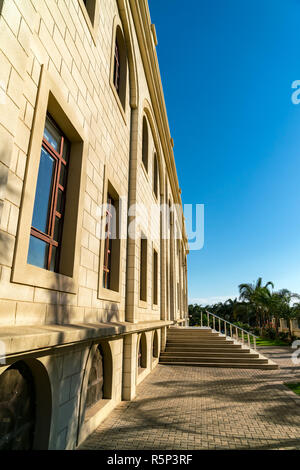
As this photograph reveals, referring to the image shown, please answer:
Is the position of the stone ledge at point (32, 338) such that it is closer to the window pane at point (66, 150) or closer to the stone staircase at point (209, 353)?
the window pane at point (66, 150)

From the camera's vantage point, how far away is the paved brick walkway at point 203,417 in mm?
4695

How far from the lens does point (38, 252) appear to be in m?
3.79

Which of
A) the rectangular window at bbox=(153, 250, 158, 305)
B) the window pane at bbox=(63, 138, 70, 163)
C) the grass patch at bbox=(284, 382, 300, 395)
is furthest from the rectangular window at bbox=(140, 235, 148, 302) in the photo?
the window pane at bbox=(63, 138, 70, 163)

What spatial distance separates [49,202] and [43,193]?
187 mm

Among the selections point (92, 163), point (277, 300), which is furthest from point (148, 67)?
point (277, 300)

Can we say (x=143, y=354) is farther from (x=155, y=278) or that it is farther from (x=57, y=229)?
(x=57, y=229)

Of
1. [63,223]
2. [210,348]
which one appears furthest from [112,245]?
[210,348]

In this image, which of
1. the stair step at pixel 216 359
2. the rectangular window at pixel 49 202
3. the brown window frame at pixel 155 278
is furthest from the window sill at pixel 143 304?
the rectangular window at pixel 49 202

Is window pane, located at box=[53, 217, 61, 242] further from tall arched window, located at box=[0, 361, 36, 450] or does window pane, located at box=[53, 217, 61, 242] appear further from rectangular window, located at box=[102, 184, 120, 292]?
rectangular window, located at box=[102, 184, 120, 292]

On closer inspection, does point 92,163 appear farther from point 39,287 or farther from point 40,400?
point 40,400

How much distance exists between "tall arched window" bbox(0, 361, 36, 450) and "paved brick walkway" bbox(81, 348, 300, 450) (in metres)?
1.56

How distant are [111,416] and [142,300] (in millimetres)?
4511

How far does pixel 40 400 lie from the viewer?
→ 3502mm

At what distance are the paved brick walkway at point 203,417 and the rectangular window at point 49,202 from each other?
307cm
